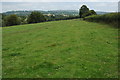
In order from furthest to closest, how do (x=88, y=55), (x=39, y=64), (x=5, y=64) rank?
1. (x=88, y=55)
2. (x=5, y=64)
3. (x=39, y=64)

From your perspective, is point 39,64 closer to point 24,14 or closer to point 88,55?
point 88,55

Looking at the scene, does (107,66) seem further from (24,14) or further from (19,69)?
(24,14)

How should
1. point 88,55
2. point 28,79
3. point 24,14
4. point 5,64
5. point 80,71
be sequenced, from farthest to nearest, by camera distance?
point 24,14
point 88,55
point 5,64
point 80,71
point 28,79

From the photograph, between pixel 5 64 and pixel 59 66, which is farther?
pixel 5 64

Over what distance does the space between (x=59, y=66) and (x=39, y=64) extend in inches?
57.7

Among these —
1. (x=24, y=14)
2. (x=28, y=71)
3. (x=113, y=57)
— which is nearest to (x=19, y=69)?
(x=28, y=71)

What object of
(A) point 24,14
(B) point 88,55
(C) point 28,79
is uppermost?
(A) point 24,14

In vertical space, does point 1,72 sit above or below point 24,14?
below

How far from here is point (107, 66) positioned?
8.23 meters

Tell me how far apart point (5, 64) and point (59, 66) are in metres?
4.17

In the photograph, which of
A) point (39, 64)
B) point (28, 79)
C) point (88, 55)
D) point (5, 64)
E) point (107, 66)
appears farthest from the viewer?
point (88, 55)

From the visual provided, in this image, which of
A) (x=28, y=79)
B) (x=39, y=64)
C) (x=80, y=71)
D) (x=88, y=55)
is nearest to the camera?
(x=28, y=79)

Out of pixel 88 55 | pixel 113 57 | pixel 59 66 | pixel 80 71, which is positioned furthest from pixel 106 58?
pixel 59 66

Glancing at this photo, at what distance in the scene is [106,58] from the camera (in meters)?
9.68
